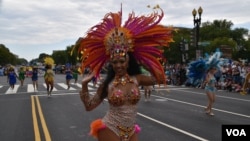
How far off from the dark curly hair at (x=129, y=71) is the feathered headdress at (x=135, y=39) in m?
0.09

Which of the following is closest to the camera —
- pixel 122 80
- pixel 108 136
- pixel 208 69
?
pixel 108 136

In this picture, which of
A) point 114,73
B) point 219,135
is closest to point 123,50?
point 114,73

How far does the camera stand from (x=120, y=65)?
4441 millimetres

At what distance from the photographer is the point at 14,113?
44.0 feet

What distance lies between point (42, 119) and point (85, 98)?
755cm

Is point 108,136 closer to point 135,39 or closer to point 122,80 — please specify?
point 122,80

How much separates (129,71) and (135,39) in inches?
16.0

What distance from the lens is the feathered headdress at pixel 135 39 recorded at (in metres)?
4.71

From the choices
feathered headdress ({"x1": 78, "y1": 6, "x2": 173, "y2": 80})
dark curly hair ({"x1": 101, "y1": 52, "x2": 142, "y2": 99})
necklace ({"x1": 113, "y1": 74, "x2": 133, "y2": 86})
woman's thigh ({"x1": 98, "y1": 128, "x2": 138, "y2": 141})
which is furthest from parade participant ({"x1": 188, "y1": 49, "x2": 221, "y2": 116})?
woman's thigh ({"x1": 98, "y1": 128, "x2": 138, "y2": 141})

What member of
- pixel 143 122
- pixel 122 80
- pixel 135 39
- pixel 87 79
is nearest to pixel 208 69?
pixel 143 122

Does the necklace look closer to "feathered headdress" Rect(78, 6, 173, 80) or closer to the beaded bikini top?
the beaded bikini top

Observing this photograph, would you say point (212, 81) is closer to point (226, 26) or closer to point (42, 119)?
point (42, 119)

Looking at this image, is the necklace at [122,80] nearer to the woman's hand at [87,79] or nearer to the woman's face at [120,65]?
the woman's face at [120,65]

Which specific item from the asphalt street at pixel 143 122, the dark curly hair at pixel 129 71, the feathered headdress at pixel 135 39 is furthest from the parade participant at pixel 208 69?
the dark curly hair at pixel 129 71
